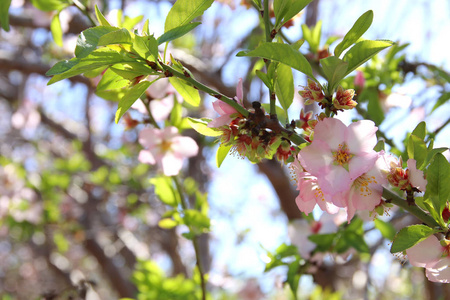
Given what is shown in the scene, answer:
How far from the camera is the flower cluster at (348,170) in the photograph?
1.95ft

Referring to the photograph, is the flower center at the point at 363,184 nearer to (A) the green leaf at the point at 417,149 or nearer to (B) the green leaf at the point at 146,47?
(A) the green leaf at the point at 417,149

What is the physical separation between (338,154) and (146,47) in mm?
337

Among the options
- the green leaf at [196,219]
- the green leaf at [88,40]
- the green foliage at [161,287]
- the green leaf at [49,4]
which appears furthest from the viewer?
the green foliage at [161,287]

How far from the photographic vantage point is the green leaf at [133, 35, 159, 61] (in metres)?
0.58

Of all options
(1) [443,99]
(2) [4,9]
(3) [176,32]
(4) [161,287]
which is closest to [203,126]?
(3) [176,32]

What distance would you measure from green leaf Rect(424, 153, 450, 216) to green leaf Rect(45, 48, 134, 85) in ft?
1.58

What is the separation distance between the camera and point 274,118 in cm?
62

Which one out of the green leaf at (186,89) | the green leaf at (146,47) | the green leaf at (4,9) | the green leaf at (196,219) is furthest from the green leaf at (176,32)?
the green leaf at (196,219)

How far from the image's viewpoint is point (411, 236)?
0.59 meters

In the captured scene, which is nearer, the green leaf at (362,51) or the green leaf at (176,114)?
the green leaf at (362,51)

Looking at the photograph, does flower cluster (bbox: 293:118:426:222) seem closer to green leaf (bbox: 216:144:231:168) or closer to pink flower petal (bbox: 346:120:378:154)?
pink flower petal (bbox: 346:120:378:154)

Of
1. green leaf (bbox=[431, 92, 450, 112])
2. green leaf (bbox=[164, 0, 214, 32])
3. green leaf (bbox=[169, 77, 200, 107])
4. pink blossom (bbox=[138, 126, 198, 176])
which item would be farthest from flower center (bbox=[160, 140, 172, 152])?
green leaf (bbox=[431, 92, 450, 112])

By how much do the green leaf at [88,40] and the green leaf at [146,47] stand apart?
0.15 ft

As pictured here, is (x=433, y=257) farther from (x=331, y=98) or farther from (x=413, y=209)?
(x=331, y=98)
